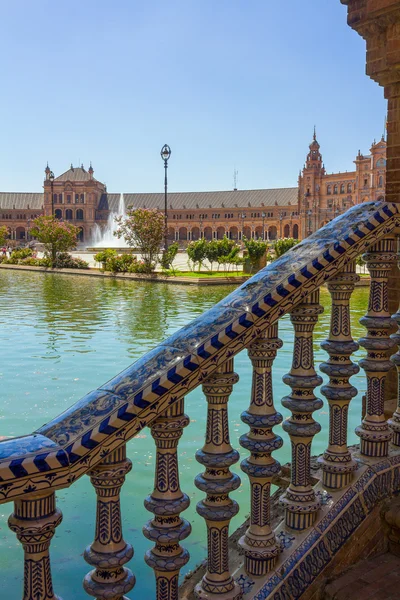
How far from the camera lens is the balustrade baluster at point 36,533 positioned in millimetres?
1307

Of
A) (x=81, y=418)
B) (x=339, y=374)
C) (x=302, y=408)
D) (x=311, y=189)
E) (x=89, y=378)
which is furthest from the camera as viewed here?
(x=311, y=189)

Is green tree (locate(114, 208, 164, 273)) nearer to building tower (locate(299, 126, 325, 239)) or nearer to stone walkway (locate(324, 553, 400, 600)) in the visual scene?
stone walkway (locate(324, 553, 400, 600))

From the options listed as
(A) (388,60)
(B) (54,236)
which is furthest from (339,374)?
(B) (54,236)

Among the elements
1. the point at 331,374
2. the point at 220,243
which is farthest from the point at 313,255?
the point at 220,243

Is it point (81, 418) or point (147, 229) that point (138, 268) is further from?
point (81, 418)

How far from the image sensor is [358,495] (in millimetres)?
2035

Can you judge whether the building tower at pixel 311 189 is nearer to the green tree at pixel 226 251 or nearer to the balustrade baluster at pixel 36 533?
the green tree at pixel 226 251

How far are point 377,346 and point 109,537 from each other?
110 cm

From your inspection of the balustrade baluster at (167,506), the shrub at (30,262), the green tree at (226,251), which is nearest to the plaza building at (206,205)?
the shrub at (30,262)

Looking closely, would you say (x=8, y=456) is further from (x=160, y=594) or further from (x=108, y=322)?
(x=108, y=322)

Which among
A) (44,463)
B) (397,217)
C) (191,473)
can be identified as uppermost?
(397,217)

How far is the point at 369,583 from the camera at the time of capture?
1.94 metres

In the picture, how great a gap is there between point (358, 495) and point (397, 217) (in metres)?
0.95

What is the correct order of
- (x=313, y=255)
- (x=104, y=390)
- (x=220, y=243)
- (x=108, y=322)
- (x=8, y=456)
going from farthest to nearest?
(x=220, y=243) < (x=108, y=322) < (x=313, y=255) < (x=104, y=390) < (x=8, y=456)
